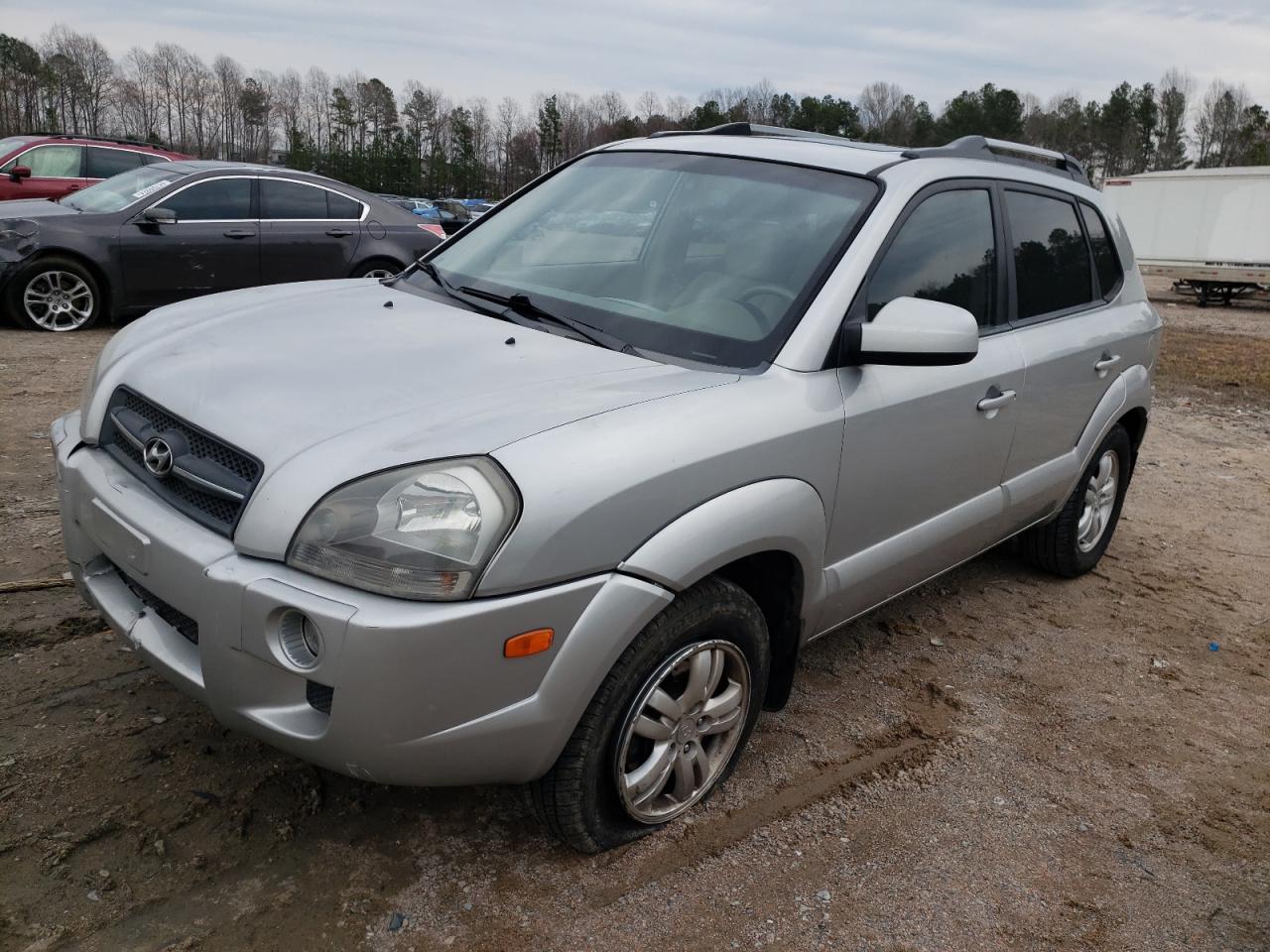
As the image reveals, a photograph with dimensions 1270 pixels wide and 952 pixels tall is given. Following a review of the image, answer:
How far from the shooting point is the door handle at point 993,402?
3.34 meters

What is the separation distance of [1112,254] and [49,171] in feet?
37.9

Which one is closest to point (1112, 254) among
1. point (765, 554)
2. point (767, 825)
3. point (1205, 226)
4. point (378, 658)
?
point (765, 554)

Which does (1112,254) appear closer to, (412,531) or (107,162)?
(412,531)

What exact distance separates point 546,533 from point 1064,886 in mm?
1738

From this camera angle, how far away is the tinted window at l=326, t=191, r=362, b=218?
31.7ft

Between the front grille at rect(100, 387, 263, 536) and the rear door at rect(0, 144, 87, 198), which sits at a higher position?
the rear door at rect(0, 144, 87, 198)

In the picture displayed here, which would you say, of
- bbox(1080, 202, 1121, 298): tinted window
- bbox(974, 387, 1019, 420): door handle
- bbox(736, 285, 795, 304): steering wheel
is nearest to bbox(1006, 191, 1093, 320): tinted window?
bbox(1080, 202, 1121, 298): tinted window

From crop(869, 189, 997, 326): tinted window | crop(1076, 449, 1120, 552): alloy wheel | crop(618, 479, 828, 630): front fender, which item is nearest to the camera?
crop(618, 479, 828, 630): front fender

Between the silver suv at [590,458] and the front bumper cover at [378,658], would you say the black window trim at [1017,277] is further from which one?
the front bumper cover at [378,658]

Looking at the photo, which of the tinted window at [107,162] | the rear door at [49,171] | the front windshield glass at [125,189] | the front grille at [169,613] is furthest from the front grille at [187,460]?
the tinted window at [107,162]

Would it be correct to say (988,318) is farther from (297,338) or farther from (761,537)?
(297,338)

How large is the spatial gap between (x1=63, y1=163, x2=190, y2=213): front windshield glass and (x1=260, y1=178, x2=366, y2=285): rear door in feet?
2.63

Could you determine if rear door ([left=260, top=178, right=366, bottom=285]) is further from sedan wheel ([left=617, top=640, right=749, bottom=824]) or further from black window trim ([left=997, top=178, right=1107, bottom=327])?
sedan wheel ([left=617, top=640, right=749, bottom=824])

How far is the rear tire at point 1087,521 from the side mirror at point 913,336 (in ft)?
Answer: 6.74
